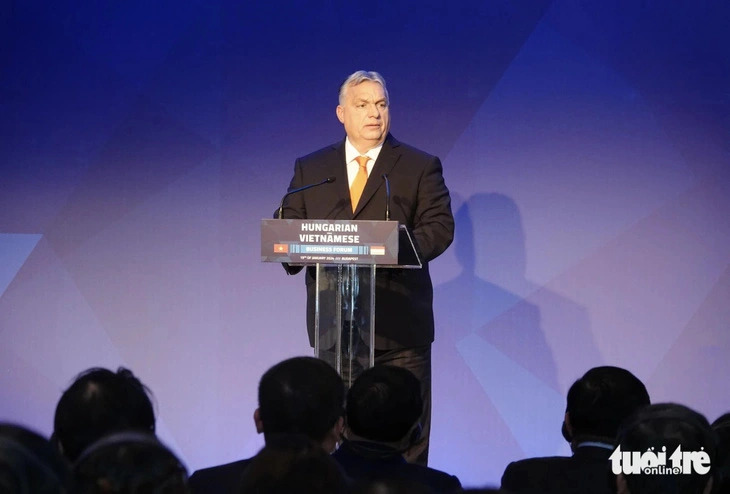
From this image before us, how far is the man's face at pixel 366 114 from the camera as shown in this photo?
4.33m

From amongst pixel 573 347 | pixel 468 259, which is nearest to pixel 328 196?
pixel 468 259

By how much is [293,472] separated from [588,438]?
4.37 feet

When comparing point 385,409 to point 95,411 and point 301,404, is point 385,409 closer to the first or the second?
point 301,404

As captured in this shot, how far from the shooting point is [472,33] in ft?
19.1

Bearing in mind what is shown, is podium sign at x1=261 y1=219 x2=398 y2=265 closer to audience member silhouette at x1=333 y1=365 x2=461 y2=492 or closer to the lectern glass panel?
the lectern glass panel

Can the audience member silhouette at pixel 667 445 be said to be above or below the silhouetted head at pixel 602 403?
below

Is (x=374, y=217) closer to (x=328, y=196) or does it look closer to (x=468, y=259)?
(x=328, y=196)

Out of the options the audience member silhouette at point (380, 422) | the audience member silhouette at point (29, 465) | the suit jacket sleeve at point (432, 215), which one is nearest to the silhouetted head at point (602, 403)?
the audience member silhouette at point (380, 422)

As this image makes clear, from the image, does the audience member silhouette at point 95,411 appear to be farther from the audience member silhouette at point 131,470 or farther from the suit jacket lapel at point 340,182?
the suit jacket lapel at point 340,182

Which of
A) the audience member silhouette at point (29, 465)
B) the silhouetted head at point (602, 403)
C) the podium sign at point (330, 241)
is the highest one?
the podium sign at point (330, 241)

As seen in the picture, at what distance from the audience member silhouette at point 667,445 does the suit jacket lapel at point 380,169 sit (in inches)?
79.5

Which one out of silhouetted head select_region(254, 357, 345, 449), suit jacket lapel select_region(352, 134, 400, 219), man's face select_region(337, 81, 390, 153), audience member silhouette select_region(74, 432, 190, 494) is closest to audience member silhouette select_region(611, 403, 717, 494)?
silhouetted head select_region(254, 357, 345, 449)

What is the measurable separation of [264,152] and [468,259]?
1319 millimetres

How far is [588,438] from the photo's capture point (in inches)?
116
